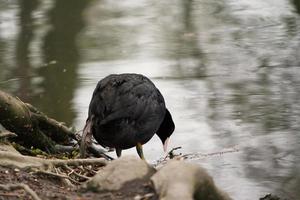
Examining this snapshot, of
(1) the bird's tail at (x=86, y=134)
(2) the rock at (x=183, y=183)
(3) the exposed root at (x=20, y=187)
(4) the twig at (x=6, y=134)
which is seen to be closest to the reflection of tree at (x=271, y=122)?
(1) the bird's tail at (x=86, y=134)

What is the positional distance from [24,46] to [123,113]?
665cm

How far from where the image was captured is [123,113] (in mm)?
5590

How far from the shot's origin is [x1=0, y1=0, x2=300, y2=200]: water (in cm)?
709

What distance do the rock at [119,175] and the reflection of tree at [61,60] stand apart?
386 cm

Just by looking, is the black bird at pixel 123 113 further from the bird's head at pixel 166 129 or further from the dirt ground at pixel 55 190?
the dirt ground at pixel 55 190

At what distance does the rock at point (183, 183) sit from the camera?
151 inches

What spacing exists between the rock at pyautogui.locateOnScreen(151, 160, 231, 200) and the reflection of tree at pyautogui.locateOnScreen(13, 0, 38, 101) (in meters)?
5.08

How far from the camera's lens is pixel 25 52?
37.8ft

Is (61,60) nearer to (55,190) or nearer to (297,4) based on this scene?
(297,4)

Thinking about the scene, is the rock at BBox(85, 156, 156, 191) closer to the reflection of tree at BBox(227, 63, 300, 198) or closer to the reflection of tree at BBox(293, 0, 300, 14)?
the reflection of tree at BBox(227, 63, 300, 198)

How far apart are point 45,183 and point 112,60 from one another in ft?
19.3

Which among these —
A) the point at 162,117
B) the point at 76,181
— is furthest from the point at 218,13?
the point at 76,181

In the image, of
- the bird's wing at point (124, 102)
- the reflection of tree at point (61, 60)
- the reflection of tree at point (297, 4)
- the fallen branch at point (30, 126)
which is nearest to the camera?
the bird's wing at point (124, 102)

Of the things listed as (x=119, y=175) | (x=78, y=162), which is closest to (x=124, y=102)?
(x=78, y=162)
